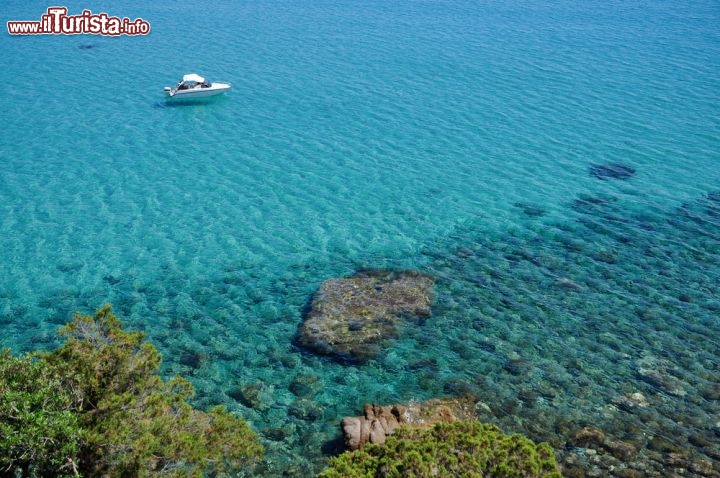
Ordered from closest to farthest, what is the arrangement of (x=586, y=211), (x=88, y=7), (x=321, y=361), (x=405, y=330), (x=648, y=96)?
1. (x=321, y=361)
2. (x=405, y=330)
3. (x=586, y=211)
4. (x=648, y=96)
5. (x=88, y=7)

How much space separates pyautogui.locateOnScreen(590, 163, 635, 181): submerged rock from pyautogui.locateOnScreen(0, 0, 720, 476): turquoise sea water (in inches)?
30.0

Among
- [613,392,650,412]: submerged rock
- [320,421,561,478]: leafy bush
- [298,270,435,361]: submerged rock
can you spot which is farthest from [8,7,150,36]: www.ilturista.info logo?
[320,421,561,478]: leafy bush

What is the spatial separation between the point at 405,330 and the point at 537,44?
4785 centimetres

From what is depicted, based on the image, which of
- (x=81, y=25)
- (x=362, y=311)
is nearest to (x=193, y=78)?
(x=81, y=25)

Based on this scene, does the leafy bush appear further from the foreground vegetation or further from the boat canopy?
the boat canopy

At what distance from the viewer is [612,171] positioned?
3888 cm

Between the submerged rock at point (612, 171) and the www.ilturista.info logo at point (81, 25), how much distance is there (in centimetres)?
4937

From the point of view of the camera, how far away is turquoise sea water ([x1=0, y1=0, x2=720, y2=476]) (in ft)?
72.8

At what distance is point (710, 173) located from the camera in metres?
38.9

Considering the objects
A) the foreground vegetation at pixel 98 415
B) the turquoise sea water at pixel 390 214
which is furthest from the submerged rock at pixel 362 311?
the foreground vegetation at pixel 98 415

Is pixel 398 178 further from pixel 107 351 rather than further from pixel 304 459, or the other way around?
pixel 107 351

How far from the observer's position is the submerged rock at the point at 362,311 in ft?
78.0

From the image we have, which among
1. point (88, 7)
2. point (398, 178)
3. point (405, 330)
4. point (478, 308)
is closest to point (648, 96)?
point (398, 178)

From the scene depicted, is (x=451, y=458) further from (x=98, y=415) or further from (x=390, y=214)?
(x=390, y=214)
